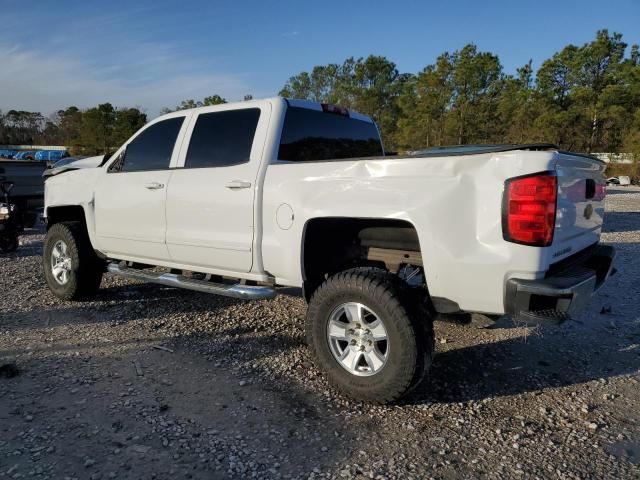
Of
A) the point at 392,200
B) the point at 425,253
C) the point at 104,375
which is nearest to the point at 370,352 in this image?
the point at 425,253

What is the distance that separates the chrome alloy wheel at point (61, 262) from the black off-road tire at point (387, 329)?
3530 millimetres

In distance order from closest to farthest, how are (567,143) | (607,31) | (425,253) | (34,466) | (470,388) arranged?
(34,466) → (425,253) → (470,388) → (567,143) → (607,31)

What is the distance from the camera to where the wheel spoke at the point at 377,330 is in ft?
10.8

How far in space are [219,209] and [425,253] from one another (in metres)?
1.84

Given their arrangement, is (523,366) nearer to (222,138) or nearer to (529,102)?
(222,138)

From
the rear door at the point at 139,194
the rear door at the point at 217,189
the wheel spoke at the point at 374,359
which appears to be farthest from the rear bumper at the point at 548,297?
the rear door at the point at 139,194

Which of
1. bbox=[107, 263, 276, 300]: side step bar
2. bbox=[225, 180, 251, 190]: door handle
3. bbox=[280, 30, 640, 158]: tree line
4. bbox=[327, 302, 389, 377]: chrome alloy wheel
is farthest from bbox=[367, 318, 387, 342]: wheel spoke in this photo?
bbox=[280, 30, 640, 158]: tree line

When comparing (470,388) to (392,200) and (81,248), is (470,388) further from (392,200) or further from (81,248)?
(81,248)

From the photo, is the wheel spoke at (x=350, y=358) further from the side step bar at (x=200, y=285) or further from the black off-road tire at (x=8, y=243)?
the black off-road tire at (x=8, y=243)

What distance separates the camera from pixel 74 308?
5531 millimetres

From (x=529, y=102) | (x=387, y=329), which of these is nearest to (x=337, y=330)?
(x=387, y=329)

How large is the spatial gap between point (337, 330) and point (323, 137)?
1874 mm

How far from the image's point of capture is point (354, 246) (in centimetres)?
393

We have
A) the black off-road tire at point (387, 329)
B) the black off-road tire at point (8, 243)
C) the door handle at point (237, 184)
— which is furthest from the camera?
the black off-road tire at point (8, 243)
